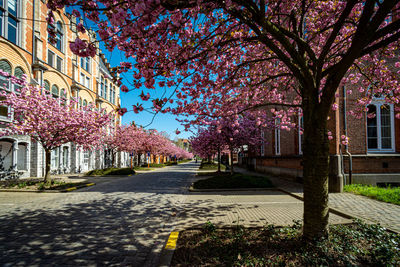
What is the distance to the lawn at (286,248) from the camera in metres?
3.21

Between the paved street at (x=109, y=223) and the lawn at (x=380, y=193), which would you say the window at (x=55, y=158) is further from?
the lawn at (x=380, y=193)

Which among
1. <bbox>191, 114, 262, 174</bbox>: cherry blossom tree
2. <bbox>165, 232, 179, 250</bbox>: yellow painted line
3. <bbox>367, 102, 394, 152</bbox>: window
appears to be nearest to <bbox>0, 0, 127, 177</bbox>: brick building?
<bbox>191, 114, 262, 174</bbox>: cherry blossom tree

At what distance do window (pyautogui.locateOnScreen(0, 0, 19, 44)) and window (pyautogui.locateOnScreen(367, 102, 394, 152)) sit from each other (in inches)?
949

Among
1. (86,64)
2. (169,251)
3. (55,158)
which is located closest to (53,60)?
(86,64)

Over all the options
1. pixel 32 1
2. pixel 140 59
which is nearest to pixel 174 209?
pixel 140 59

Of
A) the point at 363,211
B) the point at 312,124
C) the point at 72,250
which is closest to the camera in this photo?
the point at 312,124

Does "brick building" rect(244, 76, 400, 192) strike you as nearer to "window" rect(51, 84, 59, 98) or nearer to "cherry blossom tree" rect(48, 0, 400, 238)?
"cherry blossom tree" rect(48, 0, 400, 238)

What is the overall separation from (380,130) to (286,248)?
11.5m

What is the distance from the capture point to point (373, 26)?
3176 millimetres

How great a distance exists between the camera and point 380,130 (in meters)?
11.4

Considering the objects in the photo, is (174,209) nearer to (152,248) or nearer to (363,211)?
(152,248)

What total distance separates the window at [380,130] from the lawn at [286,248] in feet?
30.2

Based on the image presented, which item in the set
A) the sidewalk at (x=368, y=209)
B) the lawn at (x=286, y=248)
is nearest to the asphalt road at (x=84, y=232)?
the lawn at (x=286, y=248)

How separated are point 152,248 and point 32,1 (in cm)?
2313
